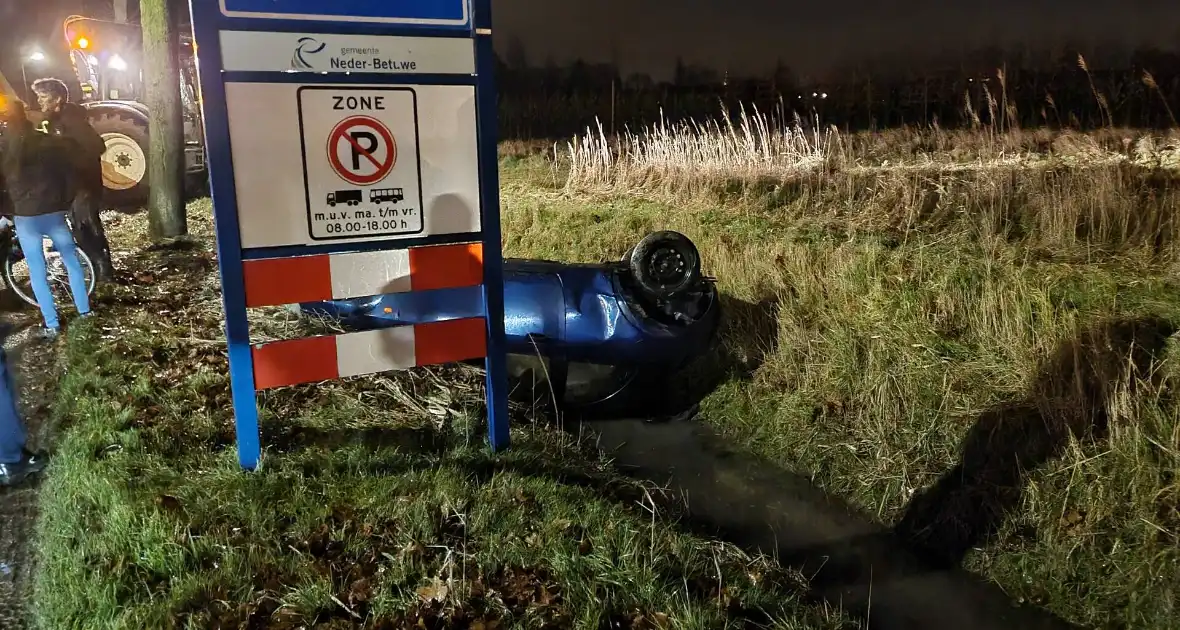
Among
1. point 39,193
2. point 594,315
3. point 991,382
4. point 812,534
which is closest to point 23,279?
point 39,193

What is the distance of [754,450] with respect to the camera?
5.33m

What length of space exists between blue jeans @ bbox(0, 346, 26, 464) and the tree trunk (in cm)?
622

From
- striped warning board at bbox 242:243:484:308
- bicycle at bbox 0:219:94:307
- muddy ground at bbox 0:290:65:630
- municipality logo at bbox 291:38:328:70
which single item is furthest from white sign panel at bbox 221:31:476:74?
bicycle at bbox 0:219:94:307

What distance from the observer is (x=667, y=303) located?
501 cm

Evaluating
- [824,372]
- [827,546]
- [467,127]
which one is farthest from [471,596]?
[824,372]

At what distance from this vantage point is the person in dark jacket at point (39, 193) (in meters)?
5.79

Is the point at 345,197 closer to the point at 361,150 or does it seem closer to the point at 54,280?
the point at 361,150

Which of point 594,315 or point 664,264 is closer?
point 594,315

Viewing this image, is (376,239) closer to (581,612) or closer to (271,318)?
(581,612)

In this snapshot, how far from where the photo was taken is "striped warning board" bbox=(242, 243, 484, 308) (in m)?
3.20

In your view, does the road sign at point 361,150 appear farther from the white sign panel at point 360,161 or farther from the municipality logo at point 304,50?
the municipality logo at point 304,50

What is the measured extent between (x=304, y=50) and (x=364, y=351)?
1237 mm

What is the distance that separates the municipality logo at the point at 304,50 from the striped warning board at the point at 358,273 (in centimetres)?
75

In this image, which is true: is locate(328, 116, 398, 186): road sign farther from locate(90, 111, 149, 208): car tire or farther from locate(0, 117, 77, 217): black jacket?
locate(90, 111, 149, 208): car tire
